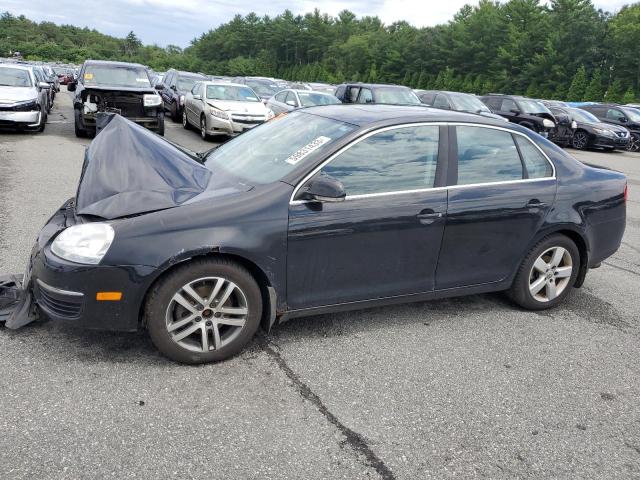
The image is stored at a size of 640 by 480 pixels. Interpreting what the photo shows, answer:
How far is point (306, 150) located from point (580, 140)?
61.1ft

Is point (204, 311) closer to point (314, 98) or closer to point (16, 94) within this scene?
point (16, 94)

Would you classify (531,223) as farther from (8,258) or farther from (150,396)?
(8,258)

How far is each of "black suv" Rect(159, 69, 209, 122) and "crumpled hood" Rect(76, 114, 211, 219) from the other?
14.5m

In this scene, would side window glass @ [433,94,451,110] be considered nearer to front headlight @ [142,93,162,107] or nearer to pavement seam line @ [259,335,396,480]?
front headlight @ [142,93,162,107]

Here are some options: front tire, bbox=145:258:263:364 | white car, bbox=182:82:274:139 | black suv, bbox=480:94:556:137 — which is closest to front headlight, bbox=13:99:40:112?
white car, bbox=182:82:274:139

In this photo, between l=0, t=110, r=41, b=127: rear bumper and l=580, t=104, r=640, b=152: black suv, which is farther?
l=580, t=104, r=640, b=152: black suv

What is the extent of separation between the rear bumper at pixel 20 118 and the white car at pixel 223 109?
150 inches

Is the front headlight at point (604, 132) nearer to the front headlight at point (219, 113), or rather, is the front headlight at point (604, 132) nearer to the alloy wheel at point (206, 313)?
the front headlight at point (219, 113)

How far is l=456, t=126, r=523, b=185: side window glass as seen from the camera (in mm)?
4082

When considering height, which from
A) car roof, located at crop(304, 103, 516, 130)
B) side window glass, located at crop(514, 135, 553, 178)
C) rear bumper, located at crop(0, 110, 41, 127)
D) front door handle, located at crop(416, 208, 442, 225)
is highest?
car roof, located at crop(304, 103, 516, 130)

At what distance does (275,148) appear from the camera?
4.14 metres

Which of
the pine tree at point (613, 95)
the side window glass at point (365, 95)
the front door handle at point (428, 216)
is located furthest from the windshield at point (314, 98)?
the pine tree at point (613, 95)

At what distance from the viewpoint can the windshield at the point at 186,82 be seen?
1894cm

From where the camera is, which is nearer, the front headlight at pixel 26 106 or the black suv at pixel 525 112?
the front headlight at pixel 26 106
